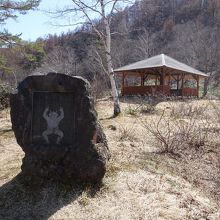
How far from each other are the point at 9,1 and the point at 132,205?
10980 millimetres

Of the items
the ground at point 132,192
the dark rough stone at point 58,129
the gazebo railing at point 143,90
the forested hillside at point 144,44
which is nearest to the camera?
the ground at point 132,192

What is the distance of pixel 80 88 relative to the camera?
4.84 meters

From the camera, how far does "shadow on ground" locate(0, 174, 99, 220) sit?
445 cm

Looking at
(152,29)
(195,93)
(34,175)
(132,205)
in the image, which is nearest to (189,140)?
(132,205)

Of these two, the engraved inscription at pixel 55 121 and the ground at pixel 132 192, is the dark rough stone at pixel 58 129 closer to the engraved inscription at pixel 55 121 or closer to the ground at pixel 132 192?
the engraved inscription at pixel 55 121

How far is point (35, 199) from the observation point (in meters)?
4.70

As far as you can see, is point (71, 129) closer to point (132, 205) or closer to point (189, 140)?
point (132, 205)

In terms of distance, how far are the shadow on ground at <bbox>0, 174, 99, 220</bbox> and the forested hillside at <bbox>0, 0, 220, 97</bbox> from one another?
14.8 m

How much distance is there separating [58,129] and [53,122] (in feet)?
0.41

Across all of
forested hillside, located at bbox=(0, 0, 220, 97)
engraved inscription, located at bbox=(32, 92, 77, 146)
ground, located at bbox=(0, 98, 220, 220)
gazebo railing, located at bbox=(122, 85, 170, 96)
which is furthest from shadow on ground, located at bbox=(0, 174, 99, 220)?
gazebo railing, located at bbox=(122, 85, 170, 96)

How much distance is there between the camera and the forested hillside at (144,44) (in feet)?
124

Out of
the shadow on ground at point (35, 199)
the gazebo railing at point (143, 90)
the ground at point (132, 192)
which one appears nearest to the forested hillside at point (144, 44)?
the gazebo railing at point (143, 90)

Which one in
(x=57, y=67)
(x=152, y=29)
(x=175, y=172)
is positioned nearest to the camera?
(x=175, y=172)

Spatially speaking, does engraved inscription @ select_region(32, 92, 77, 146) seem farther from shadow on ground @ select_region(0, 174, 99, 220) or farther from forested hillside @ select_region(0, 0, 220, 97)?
forested hillside @ select_region(0, 0, 220, 97)
